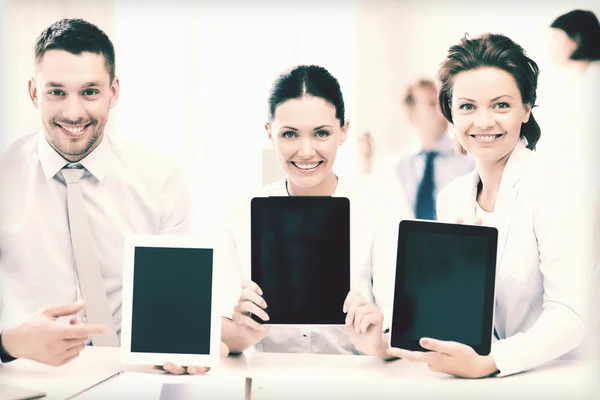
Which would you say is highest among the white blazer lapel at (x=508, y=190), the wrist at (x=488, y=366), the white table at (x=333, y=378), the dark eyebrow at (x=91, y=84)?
the dark eyebrow at (x=91, y=84)

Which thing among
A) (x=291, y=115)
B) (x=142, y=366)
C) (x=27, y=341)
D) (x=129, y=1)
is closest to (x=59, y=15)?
(x=129, y=1)

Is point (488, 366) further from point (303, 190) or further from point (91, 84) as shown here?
point (91, 84)

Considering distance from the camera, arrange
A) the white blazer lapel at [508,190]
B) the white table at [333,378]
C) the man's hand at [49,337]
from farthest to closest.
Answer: the white blazer lapel at [508,190] → the man's hand at [49,337] → the white table at [333,378]

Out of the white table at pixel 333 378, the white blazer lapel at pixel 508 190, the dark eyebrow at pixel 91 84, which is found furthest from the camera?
the dark eyebrow at pixel 91 84

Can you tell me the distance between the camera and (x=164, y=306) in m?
1.76

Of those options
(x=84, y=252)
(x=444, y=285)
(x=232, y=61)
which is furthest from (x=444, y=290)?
(x=84, y=252)

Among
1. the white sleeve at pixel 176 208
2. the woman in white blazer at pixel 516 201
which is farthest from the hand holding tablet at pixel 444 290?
the white sleeve at pixel 176 208

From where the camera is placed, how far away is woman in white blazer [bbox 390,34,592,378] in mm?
1862

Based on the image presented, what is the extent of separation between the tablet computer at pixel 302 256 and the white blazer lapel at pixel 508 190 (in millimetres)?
507

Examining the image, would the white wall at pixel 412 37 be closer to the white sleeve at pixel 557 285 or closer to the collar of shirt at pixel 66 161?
the white sleeve at pixel 557 285

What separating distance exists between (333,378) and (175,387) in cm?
46

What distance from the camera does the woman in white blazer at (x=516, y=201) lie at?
1862 mm

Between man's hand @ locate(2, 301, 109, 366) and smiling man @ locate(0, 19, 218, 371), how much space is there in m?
0.21

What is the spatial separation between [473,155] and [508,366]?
0.69m
